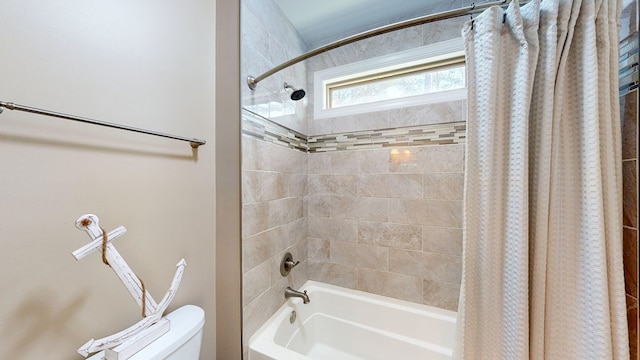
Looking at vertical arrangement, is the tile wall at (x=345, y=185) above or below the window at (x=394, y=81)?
below

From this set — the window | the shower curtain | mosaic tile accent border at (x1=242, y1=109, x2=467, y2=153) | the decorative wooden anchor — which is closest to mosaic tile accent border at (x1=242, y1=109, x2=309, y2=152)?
mosaic tile accent border at (x1=242, y1=109, x2=467, y2=153)

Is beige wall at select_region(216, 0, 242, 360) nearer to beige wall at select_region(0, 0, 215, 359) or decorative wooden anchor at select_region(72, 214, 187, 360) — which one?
beige wall at select_region(0, 0, 215, 359)

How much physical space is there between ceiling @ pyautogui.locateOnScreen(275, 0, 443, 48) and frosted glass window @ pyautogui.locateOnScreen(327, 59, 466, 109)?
35 centimetres

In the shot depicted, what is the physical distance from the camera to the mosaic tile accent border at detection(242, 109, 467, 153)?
1.30 m

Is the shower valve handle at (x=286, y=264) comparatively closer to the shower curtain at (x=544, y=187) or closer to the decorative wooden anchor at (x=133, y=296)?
the decorative wooden anchor at (x=133, y=296)

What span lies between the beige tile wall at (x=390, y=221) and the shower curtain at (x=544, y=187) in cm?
70

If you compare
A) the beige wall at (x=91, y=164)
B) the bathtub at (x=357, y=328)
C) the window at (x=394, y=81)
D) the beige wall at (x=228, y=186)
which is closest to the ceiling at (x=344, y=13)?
the window at (x=394, y=81)

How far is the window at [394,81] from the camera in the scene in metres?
1.47

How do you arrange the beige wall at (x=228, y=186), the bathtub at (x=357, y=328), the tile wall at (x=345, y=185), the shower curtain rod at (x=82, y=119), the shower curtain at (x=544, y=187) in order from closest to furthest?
the shower curtain rod at (x=82, y=119) < the shower curtain at (x=544, y=187) < the beige wall at (x=228, y=186) < the tile wall at (x=345, y=185) < the bathtub at (x=357, y=328)

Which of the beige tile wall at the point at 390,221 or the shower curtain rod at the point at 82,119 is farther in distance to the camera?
the beige tile wall at the point at 390,221

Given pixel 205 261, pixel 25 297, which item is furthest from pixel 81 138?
pixel 205 261

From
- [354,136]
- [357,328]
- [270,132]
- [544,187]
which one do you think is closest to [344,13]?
[354,136]

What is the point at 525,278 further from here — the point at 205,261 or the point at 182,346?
the point at 205,261

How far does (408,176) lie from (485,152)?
786 mm
